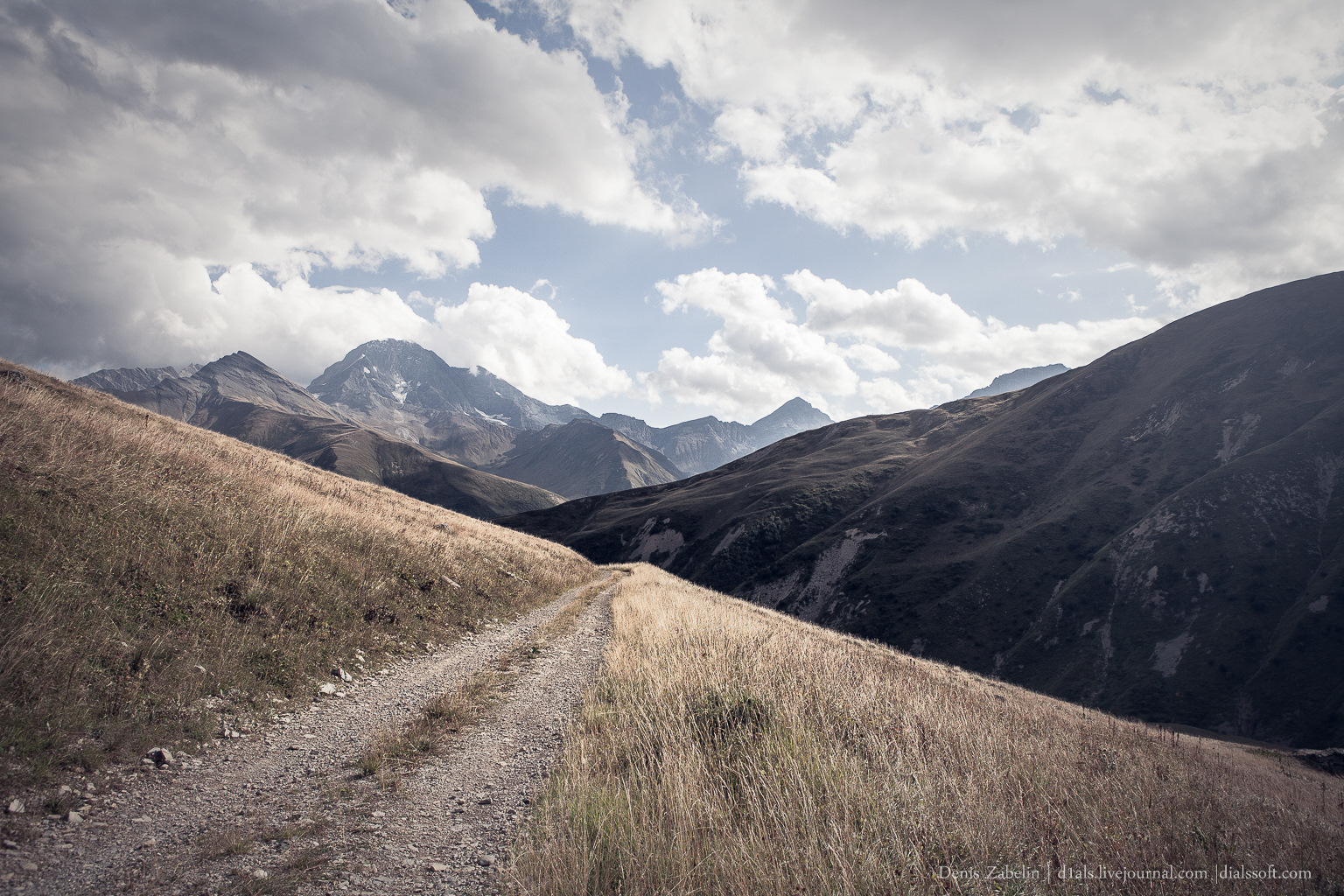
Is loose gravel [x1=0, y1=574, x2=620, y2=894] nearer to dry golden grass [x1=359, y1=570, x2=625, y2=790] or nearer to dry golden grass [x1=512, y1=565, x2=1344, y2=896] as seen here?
dry golden grass [x1=359, y1=570, x2=625, y2=790]

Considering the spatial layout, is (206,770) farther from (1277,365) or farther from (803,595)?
(1277,365)

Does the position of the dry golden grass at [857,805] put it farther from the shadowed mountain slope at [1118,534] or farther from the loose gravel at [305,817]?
the shadowed mountain slope at [1118,534]

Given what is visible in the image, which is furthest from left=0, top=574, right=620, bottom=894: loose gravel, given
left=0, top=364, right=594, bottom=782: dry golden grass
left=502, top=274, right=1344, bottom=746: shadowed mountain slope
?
left=502, top=274, right=1344, bottom=746: shadowed mountain slope

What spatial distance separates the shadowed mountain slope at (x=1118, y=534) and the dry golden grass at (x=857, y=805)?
89558 millimetres

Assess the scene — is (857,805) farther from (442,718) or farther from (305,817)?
(442,718)

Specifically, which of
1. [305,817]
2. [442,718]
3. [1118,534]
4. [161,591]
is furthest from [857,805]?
[1118,534]

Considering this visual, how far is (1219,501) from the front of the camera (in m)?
93.5

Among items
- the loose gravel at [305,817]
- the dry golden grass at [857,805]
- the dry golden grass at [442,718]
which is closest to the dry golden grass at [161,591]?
the loose gravel at [305,817]

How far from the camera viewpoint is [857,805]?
4.95 metres

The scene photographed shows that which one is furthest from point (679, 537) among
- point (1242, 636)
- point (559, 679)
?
point (559, 679)

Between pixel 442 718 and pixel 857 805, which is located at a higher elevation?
pixel 857 805

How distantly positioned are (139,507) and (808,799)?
12.8 meters

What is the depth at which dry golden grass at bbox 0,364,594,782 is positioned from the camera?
6.16 metres

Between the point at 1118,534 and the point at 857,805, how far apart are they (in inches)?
4982
